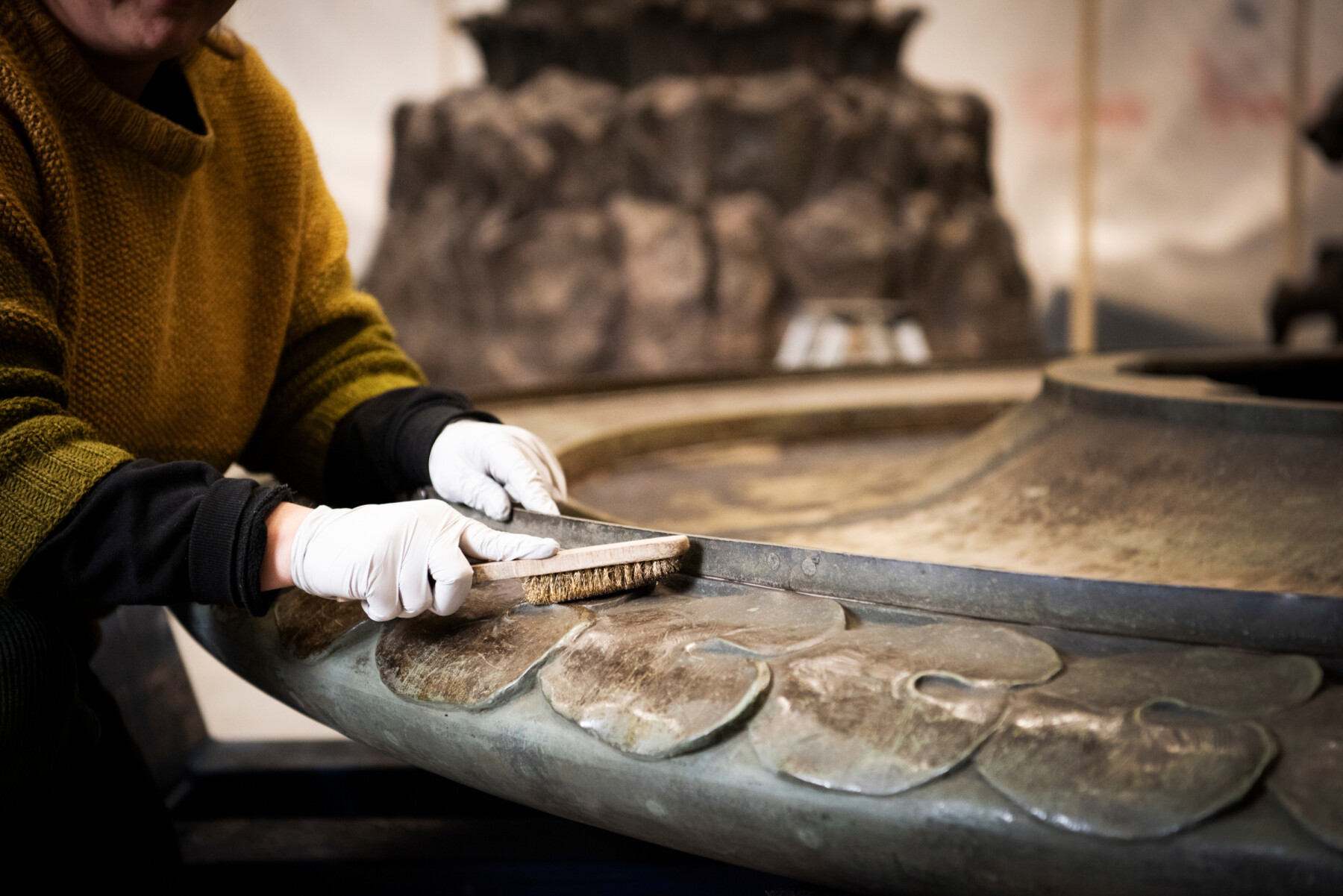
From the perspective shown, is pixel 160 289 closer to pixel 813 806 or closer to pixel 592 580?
pixel 592 580

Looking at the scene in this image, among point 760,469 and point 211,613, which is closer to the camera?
point 211,613

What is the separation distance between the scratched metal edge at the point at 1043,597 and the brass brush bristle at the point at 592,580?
42mm

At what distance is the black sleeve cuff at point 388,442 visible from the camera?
1116 mm

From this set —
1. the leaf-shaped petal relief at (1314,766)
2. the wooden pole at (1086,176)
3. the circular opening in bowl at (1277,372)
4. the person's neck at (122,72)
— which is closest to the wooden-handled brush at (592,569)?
the leaf-shaped petal relief at (1314,766)

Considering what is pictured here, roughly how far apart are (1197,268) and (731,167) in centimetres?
325

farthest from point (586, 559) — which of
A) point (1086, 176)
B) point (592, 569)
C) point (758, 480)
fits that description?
point (1086, 176)

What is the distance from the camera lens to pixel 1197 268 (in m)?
6.98

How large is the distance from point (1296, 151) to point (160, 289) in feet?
23.8

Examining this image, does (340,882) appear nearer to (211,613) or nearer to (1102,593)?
(211,613)

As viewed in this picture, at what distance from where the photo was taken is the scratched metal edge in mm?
629

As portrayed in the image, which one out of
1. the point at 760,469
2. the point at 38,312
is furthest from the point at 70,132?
the point at 760,469

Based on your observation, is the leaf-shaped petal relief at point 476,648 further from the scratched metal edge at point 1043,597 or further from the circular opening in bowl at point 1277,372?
the circular opening in bowl at point 1277,372

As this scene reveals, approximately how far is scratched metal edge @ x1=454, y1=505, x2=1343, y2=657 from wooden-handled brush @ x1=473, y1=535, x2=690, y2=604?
0.04 m

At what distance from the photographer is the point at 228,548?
31.0 inches
